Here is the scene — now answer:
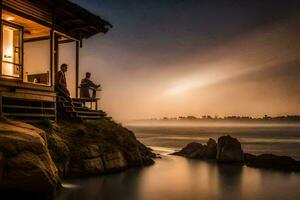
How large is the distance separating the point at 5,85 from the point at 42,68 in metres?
10.5

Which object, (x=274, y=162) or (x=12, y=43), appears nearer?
(x=12, y=43)

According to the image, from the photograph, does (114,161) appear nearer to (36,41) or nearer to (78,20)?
(78,20)

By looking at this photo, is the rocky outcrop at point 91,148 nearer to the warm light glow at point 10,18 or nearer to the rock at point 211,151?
the warm light glow at point 10,18

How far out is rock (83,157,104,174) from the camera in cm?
1507

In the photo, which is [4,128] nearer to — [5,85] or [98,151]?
[5,85]

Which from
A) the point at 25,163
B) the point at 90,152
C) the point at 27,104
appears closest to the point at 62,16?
the point at 27,104

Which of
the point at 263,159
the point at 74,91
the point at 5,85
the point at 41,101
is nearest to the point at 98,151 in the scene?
the point at 41,101

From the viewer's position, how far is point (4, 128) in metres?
10.6

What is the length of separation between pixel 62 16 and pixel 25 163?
11339 mm

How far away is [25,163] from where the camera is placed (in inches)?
383

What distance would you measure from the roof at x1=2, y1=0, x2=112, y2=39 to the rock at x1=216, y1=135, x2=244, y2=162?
1187 cm

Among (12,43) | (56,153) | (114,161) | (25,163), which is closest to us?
(25,163)

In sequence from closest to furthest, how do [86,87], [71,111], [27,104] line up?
1. [27,104]
2. [71,111]
3. [86,87]

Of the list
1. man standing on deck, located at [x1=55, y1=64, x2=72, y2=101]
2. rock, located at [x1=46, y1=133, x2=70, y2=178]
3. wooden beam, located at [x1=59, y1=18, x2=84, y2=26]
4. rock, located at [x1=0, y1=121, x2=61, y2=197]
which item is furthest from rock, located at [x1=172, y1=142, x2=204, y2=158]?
rock, located at [x1=0, y1=121, x2=61, y2=197]
